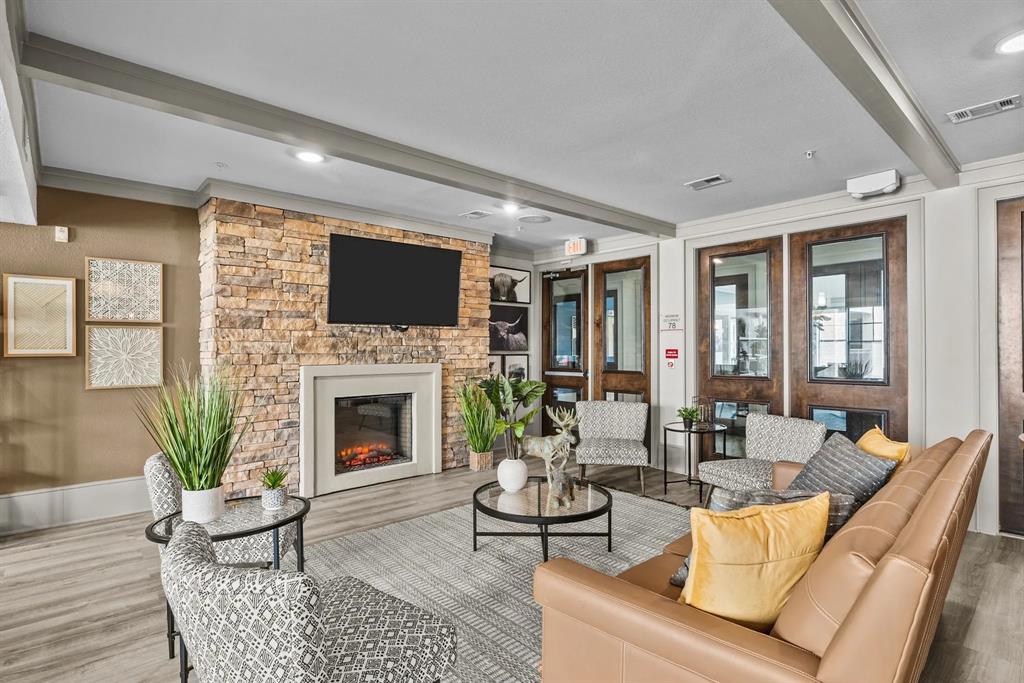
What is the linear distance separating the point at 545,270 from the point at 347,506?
382 cm

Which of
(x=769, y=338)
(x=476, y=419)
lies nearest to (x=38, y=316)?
(x=476, y=419)

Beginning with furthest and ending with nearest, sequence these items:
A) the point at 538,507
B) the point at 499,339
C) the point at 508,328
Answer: the point at 508,328
the point at 499,339
the point at 538,507

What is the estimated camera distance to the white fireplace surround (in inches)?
179

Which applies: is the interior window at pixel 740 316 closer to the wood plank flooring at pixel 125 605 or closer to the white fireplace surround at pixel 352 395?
the wood plank flooring at pixel 125 605

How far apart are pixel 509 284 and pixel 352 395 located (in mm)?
2618

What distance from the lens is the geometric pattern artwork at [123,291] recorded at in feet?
13.1

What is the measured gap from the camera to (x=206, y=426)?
7.11 feet

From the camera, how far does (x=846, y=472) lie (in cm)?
223

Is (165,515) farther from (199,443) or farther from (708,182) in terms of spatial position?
(708,182)

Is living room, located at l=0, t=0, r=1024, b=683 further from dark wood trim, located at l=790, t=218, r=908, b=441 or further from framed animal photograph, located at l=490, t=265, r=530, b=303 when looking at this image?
framed animal photograph, located at l=490, t=265, r=530, b=303

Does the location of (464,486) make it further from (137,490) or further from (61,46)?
(61,46)

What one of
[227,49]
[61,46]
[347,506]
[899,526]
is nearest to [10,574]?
[347,506]

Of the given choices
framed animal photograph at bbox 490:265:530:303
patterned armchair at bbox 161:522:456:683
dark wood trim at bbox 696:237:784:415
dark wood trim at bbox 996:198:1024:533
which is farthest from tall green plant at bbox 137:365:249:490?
dark wood trim at bbox 996:198:1024:533

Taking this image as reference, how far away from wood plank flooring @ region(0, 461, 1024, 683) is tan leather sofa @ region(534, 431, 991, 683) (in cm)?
118
